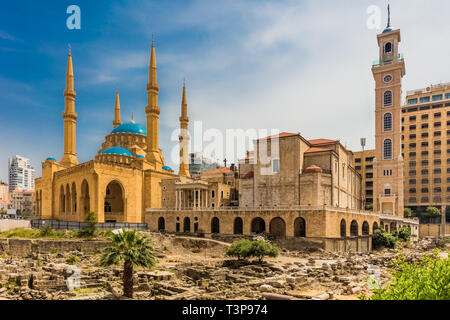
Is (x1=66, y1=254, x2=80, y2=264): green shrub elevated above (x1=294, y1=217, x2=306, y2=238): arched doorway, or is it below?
below

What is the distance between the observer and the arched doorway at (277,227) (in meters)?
47.4

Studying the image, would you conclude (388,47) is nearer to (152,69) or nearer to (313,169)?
(313,169)

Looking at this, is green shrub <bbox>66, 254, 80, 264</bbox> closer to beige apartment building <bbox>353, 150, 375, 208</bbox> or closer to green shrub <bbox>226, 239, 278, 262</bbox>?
green shrub <bbox>226, 239, 278, 262</bbox>

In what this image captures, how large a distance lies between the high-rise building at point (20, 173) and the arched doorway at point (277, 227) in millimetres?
117852

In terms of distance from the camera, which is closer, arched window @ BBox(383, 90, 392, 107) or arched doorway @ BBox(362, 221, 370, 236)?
arched doorway @ BBox(362, 221, 370, 236)

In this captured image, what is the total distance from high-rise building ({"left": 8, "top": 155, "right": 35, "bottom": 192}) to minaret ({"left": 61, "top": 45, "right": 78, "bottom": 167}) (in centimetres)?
8441

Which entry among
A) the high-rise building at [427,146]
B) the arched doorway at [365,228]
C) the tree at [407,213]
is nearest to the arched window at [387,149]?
the tree at [407,213]

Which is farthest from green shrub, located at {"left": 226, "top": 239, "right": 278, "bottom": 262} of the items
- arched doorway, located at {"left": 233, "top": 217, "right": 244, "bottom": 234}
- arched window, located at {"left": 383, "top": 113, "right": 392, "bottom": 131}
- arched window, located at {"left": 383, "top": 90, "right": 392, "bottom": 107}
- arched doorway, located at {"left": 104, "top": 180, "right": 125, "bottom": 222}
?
arched window, located at {"left": 383, "top": 90, "right": 392, "bottom": 107}

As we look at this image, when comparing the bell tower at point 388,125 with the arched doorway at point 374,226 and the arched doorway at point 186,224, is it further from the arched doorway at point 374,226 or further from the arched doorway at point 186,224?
the arched doorway at point 186,224

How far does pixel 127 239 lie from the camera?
21.7m

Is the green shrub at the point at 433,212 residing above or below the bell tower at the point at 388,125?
below

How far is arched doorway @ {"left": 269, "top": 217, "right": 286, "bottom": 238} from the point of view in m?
47.4

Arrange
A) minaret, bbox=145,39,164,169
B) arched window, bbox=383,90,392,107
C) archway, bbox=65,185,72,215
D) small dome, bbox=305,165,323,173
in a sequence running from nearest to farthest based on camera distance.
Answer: small dome, bbox=305,165,323,173, archway, bbox=65,185,72,215, minaret, bbox=145,39,164,169, arched window, bbox=383,90,392,107
